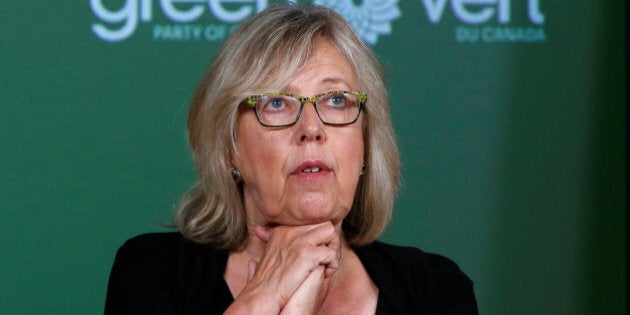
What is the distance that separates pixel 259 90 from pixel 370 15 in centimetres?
134

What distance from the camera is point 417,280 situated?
236 centimetres

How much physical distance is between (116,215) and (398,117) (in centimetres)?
93

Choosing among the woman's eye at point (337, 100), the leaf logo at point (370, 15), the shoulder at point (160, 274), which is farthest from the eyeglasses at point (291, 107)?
the leaf logo at point (370, 15)

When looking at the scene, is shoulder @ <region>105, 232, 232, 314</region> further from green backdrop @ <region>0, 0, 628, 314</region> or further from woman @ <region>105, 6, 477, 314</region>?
green backdrop @ <region>0, 0, 628, 314</region>

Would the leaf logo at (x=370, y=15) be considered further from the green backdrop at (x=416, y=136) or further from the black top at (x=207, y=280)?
the black top at (x=207, y=280)

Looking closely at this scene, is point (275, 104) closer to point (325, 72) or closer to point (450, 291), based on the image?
point (325, 72)

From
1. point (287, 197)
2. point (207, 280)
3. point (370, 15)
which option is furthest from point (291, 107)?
point (370, 15)

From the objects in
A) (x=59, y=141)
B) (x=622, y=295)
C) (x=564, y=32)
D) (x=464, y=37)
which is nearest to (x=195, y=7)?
(x=59, y=141)

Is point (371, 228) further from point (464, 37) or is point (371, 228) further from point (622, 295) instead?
point (622, 295)

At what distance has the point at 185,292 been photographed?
7.33ft

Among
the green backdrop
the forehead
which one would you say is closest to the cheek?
the forehead

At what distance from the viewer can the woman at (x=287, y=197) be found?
2146mm

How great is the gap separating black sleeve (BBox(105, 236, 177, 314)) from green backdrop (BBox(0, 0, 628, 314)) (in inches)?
43.1

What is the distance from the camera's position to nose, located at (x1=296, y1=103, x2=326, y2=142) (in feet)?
6.99
